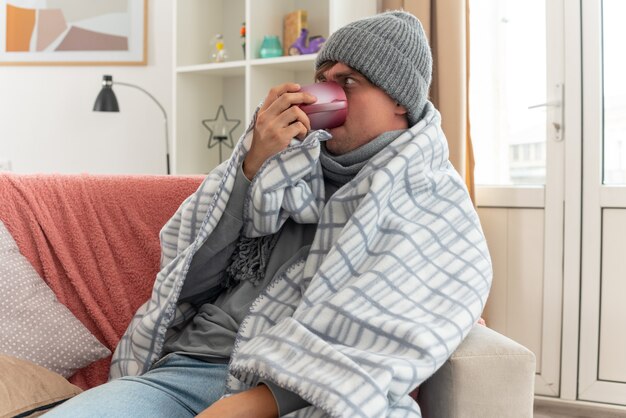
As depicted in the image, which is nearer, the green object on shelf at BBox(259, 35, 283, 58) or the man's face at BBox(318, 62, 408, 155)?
the man's face at BBox(318, 62, 408, 155)

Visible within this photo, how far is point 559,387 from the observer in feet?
9.16

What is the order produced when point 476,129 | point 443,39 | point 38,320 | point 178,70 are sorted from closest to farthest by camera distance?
point 38,320 → point 443,39 → point 476,129 → point 178,70

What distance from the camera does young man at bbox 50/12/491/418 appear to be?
1.10 m

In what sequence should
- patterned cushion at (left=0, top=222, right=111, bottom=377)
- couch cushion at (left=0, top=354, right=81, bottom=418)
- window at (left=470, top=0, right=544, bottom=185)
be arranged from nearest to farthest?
couch cushion at (left=0, top=354, right=81, bottom=418)
patterned cushion at (left=0, top=222, right=111, bottom=377)
window at (left=470, top=0, right=544, bottom=185)

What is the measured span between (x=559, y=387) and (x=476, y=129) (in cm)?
106

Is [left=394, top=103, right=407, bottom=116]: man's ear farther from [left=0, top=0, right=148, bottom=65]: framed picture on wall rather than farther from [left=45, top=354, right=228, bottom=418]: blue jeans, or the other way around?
[left=0, top=0, right=148, bottom=65]: framed picture on wall

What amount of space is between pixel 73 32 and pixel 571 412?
9.39 feet

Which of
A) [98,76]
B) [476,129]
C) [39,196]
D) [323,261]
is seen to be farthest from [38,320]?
[98,76]

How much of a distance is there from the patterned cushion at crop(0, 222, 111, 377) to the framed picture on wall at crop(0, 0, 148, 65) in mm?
2077

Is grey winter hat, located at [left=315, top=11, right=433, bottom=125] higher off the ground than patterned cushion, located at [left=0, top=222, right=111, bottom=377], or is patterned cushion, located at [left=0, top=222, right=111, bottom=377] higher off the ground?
grey winter hat, located at [left=315, top=11, right=433, bottom=125]

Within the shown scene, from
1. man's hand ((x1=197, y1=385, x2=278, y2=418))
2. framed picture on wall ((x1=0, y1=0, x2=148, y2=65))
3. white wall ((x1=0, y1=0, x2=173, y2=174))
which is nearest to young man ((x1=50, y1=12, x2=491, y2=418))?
man's hand ((x1=197, y1=385, x2=278, y2=418))

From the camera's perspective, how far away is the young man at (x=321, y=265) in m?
1.10

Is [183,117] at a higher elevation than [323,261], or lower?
higher

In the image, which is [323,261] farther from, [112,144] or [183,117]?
[112,144]
